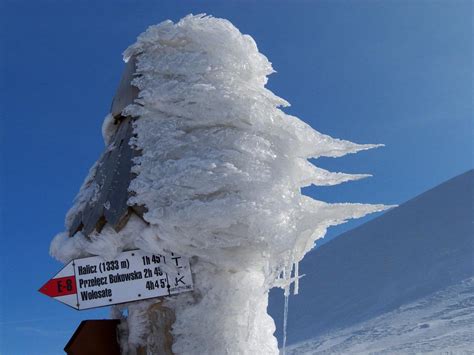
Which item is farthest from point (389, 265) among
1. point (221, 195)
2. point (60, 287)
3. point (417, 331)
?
point (60, 287)

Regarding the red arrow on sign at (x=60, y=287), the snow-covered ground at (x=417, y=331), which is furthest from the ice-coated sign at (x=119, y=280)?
the snow-covered ground at (x=417, y=331)

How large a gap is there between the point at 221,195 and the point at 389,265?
50.9 m

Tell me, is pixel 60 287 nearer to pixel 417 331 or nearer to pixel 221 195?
pixel 221 195

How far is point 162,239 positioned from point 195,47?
A: 0.94 meters

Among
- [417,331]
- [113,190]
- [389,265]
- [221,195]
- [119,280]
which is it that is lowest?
[417,331]

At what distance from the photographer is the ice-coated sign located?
2.56 meters

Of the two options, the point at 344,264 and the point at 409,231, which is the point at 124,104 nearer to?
the point at 344,264

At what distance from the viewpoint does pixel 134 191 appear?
2.59 m

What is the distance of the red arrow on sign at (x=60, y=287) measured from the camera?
8.36 ft

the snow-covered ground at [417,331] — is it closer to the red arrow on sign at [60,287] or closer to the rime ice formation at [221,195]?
the rime ice formation at [221,195]

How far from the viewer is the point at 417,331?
2331 cm

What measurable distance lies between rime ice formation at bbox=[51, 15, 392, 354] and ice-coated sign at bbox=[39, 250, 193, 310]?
0.05 meters

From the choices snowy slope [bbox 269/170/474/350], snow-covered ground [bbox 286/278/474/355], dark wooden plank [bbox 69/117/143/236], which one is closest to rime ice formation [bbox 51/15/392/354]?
dark wooden plank [bbox 69/117/143/236]

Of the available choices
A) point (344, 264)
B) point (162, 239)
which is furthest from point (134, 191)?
point (344, 264)
